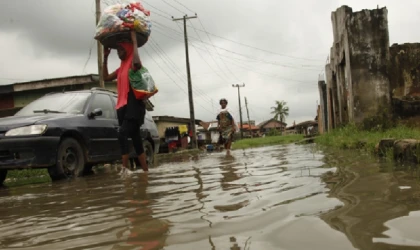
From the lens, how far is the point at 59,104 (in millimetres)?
6188

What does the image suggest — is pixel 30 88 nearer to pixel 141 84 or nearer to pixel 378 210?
pixel 141 84

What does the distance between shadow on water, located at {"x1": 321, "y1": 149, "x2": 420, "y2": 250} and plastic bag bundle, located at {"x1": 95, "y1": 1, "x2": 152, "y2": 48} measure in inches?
118

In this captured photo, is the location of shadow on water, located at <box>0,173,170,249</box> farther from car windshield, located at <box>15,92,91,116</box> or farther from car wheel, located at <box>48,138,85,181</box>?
car windshield, located at <box>15,92,91,116</box>

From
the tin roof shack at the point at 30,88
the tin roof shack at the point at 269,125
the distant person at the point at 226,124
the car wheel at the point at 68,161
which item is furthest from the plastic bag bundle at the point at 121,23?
the tin roof shack at the point at 269,125

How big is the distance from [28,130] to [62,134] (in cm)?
45

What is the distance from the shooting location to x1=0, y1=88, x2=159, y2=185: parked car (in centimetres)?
508

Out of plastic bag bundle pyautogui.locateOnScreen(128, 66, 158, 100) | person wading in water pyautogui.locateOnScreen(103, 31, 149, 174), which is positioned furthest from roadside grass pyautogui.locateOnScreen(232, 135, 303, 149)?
plastic bag bundle pyautogui.locateOnScreen(128, 66, 158, 100)

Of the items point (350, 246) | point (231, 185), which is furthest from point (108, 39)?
point (350, 246)

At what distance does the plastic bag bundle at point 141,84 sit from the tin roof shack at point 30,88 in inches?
602

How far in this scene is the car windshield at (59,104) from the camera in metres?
6.03

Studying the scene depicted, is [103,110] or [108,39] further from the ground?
[108,39]

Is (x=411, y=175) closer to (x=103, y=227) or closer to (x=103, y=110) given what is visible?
(x=103, y=227)

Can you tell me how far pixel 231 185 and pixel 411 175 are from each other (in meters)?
1.30

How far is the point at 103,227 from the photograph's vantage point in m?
1.92
